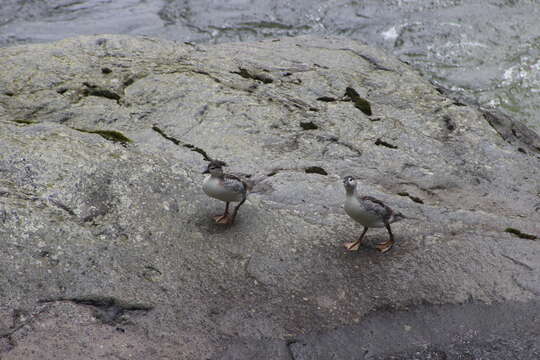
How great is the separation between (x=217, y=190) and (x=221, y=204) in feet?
1.84

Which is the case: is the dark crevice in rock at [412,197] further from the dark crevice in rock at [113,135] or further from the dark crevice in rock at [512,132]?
the dark crevice in rock at [113,135]

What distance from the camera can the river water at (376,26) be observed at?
12.1 meters

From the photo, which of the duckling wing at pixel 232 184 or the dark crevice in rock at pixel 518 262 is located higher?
the duckling wing at pixel 232 184

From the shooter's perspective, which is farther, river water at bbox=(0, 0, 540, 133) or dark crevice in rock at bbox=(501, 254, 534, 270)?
river water at bbox=(0, 0, 540, 133)

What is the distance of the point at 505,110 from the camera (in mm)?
11148

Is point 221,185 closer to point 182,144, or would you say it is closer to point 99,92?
point 182,144

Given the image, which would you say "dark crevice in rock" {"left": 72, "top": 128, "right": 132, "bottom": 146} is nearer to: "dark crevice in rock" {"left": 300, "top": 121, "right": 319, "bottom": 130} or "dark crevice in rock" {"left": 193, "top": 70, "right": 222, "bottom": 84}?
"dark crevice in rock" {"left": 193, "top": 70, "right": 222, "bottom": 84}

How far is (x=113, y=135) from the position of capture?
6.69 meters

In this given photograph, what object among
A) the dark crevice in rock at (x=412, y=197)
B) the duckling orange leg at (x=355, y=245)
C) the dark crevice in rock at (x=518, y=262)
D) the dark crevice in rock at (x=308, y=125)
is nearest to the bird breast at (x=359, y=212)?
the duckling orange leg at (x=355, y=245)

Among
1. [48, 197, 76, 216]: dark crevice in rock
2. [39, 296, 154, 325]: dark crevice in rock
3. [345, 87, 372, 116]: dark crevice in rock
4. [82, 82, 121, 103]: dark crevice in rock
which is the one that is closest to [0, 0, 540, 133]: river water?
[345, 87, 372, 116]: dark crevice in rock

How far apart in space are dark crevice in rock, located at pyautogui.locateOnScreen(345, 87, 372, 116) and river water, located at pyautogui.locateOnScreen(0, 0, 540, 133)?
407 centimetres

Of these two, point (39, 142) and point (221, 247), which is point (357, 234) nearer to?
point (221, 247)

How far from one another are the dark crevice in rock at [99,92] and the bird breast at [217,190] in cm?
266

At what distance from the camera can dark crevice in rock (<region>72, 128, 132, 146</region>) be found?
6.56 meters
